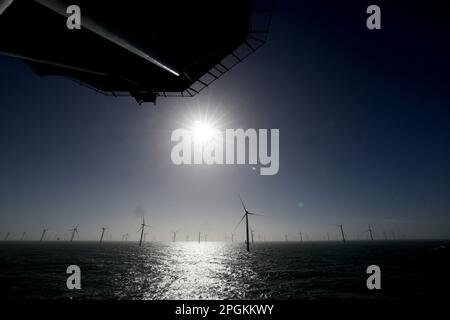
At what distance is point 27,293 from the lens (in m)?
23.8

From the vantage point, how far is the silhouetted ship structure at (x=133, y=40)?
237 inches

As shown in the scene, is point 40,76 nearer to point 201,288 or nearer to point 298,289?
point 201,288

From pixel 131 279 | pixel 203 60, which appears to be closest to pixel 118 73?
pixel 203 60

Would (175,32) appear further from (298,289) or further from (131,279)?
(131,279)

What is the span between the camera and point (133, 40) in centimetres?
690

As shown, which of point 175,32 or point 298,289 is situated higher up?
point 175,32

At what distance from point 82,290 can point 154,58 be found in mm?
30155

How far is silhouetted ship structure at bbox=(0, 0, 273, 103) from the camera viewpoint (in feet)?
19.7

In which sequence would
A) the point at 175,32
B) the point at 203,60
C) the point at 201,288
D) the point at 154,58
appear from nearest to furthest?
the point at 154,58, the point at 175,32, the point at 203,60, the point at 201,288
